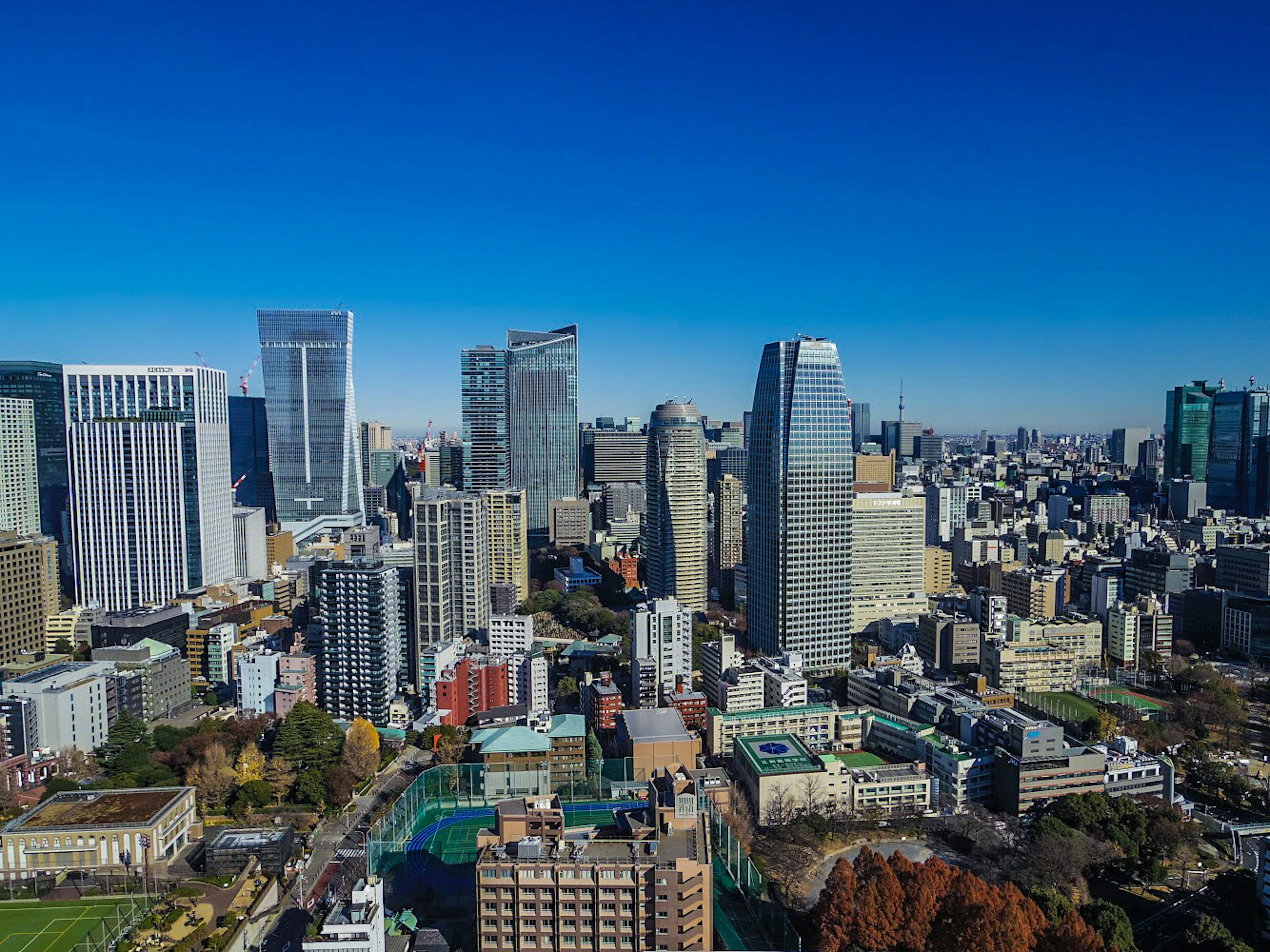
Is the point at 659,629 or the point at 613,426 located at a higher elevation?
the point at 613,426

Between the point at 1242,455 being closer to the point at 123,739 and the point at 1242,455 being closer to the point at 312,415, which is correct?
the point at 312,415

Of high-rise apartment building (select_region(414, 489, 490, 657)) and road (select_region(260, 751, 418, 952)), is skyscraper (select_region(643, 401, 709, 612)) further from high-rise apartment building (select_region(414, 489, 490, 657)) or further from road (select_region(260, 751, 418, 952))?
road (select_region(260, 751, 418, 952))

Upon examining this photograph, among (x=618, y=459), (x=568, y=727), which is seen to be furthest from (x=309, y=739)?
(x=618, y=459)

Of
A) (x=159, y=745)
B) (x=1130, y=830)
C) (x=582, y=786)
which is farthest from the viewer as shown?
(x=159, y=745)

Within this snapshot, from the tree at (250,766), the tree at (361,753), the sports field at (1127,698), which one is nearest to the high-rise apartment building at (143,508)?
Result: the tree at (250,766)

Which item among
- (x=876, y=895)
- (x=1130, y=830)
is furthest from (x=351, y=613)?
(x=1130, y=830)

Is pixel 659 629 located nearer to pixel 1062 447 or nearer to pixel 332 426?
pixel 332 426

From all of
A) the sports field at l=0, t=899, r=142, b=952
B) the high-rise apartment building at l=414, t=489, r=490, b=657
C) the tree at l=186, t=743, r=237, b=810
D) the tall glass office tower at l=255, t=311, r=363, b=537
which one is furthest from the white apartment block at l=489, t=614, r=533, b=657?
the tall glass office tower at l=255, t=311, r=363, b=537
